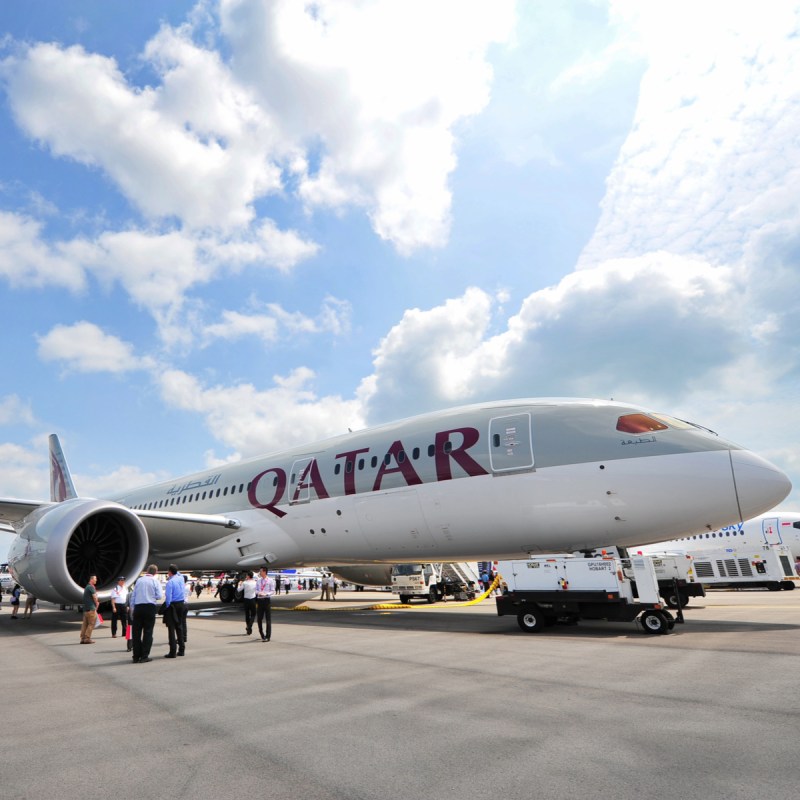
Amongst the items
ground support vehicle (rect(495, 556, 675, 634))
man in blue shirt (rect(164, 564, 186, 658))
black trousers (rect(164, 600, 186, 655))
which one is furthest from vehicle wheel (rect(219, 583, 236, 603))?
ground support vehicle (rect(495, 556, 675, 634))

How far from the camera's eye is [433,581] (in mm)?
22266

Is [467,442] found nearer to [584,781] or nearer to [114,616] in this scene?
[114,616]

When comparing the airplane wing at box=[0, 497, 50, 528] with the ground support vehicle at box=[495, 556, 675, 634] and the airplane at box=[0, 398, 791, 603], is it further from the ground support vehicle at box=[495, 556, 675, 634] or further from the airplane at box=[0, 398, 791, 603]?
the ground support vehicle at box=[495, 556, 675, 634]

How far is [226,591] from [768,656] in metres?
19.1

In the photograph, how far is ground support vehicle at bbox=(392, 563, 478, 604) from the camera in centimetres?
2141

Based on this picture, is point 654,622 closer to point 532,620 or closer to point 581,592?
point 581,592

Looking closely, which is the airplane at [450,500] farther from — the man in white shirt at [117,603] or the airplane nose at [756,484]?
the man in white shirt at [117,603]

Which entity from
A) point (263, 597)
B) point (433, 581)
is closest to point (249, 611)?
point (263, 597)

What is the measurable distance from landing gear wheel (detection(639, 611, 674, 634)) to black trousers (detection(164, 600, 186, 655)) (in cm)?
750

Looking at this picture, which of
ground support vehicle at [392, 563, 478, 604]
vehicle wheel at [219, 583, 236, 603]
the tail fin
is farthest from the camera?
the tail fin

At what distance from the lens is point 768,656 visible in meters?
7.16

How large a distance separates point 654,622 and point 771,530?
111 ft

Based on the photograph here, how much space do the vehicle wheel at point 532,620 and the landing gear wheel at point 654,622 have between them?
1.72 m

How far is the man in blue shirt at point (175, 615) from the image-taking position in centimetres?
877
